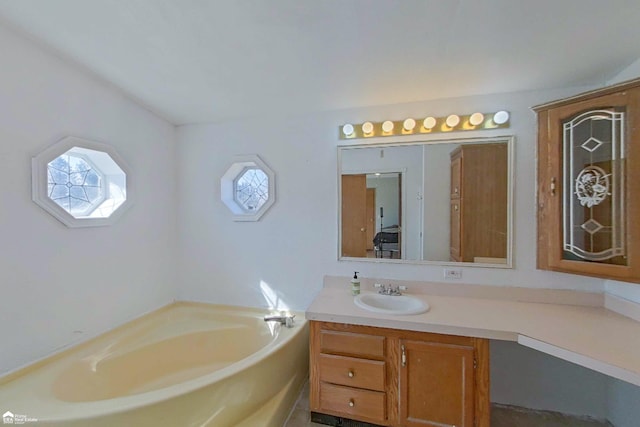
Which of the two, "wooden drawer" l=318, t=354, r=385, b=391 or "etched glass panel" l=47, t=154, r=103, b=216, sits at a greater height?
"etched glass panel" l=47, t=154, r=103, b=216

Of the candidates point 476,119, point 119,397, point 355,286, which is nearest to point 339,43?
point 476,119

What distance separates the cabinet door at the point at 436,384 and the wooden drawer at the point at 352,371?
0.46 ft

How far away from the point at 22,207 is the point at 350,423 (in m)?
2.37

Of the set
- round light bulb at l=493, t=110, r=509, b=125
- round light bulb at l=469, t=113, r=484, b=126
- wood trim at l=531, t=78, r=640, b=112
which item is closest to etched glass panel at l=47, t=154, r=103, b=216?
round light bulb at l=469, t=113, r=484, b=126

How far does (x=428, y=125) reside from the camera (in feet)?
6.77

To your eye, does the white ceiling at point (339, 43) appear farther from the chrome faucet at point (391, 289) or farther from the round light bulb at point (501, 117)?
the chrome faucet at point (391, 289)

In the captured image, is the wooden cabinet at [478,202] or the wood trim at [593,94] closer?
the wood trim at [593,94]

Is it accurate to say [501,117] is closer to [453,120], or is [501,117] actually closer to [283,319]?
[453,120]

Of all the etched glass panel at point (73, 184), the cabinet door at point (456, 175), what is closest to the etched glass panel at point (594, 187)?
the cabinet door at point (456, 175)

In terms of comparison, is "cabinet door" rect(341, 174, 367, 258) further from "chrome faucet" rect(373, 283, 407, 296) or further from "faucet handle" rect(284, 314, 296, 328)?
"faucet handle" rect(284, 314, 296, 328)

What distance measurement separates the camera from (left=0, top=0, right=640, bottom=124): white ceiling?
133cm

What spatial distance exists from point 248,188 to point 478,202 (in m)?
1.94

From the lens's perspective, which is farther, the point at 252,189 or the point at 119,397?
the point at 252,189

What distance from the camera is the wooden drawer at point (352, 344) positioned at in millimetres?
1661
